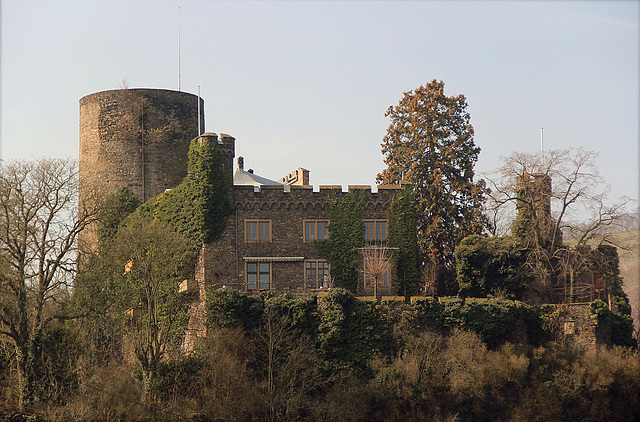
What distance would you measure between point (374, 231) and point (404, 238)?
147 centimetres

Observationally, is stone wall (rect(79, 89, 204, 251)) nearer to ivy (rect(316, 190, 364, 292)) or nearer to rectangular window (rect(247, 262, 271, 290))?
rectangular window (rect(247, 262, 271, 290))

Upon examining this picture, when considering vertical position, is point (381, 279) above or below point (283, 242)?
below

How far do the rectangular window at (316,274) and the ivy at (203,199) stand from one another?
4403mm

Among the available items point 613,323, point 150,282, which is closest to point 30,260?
point 150,282

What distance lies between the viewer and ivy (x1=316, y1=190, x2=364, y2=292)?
43.2 metres

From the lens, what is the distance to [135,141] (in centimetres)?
5203

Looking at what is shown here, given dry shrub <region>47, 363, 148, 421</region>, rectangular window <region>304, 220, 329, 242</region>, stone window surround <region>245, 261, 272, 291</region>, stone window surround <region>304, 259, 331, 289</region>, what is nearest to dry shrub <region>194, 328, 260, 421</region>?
dry shrub <region>47, 363, 148, 421</region>

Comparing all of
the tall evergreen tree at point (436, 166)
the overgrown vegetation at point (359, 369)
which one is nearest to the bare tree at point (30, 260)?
the overgrown vegetation at point (359, 369)

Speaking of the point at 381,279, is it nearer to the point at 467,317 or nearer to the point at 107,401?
the point at 467,317

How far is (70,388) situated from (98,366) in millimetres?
2014

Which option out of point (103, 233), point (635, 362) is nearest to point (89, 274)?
point (103, 233)

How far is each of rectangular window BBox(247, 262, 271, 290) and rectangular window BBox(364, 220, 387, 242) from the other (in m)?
5.06

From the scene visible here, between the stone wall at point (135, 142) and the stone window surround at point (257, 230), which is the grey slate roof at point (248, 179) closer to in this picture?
the stone wall at point (135, 142)

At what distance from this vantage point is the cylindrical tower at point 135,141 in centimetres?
5169
